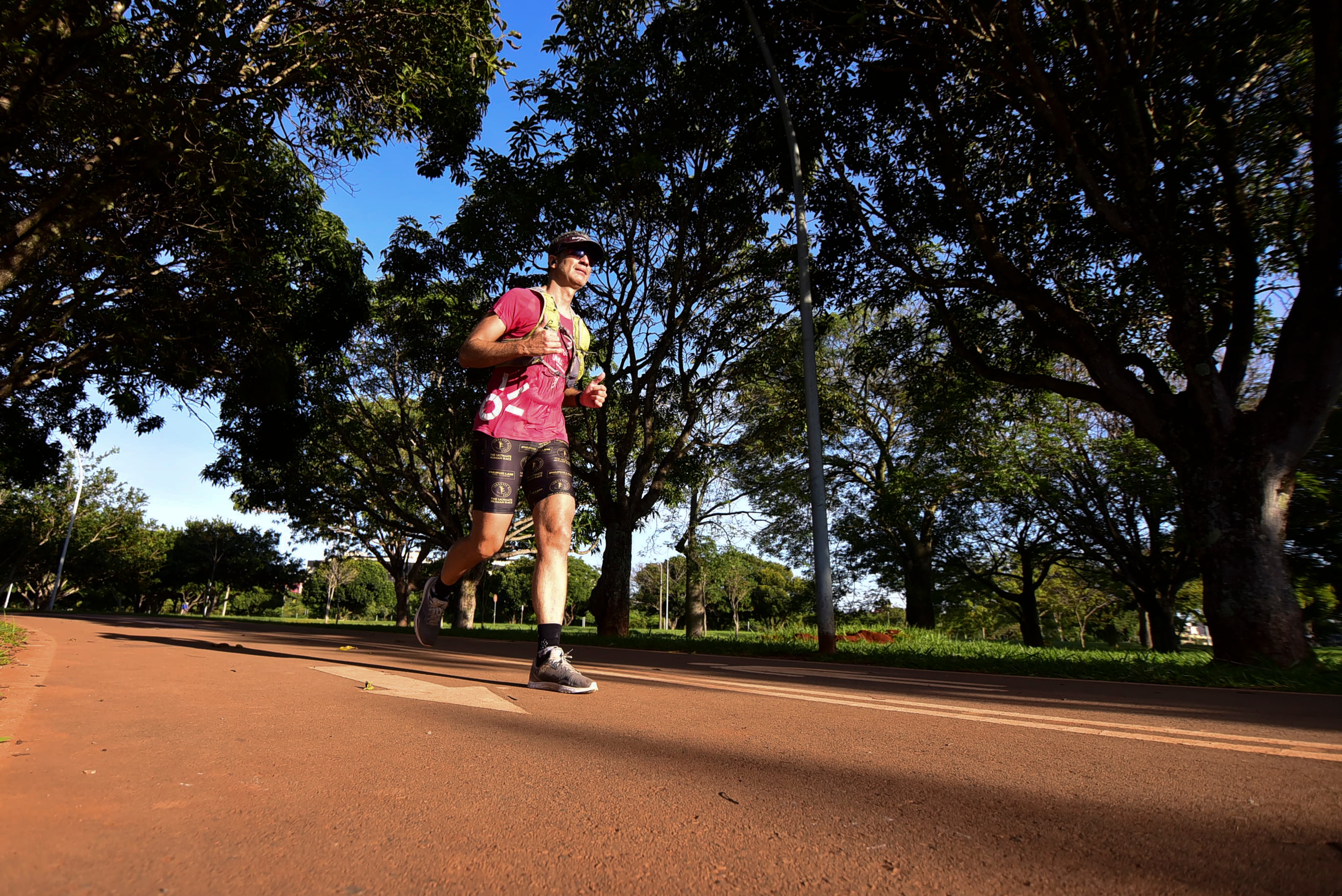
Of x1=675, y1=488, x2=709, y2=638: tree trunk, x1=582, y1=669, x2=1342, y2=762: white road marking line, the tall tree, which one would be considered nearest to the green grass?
x1=582, y1=669, x2=1342, y2=762: white road marking line

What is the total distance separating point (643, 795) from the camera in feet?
5.50

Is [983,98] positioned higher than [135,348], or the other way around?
[983,98]

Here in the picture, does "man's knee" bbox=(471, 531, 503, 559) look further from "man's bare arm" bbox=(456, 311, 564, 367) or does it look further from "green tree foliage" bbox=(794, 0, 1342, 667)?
"green tree foliage" bbox=(794, 0, 1342, 667)

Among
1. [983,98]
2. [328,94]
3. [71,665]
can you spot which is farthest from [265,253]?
[983,98]

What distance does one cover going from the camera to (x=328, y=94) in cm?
810

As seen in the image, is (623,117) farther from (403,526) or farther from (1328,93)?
(403,526)

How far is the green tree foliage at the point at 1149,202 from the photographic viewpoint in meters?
7.02

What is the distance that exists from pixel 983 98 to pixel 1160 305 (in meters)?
4.01

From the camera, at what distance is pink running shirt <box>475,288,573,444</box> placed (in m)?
3.67

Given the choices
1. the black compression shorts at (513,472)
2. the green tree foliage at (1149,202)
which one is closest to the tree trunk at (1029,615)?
the green tree foliage at (1149,202)

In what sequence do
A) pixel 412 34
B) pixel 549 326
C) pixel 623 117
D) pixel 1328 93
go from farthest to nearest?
pixel 623 117, pixel 412 34, pixel 1328 93, pixel 549 326

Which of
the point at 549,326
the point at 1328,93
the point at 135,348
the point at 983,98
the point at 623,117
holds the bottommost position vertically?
the point at 549,326

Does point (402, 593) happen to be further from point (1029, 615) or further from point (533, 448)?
point (533, 448)

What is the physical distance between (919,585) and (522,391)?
76.1ft
